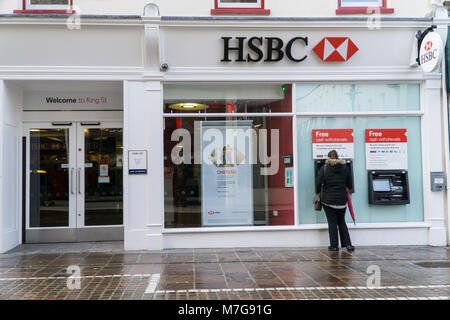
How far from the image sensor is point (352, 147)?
8852mm

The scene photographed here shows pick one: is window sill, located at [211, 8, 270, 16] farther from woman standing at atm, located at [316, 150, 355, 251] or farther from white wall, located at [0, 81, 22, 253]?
white wall, located at [0, 81, 22, 253]

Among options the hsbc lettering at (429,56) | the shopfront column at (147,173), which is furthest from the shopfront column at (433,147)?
the shopfront column at (147,173)

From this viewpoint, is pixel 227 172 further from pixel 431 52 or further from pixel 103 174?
pixel 431 52

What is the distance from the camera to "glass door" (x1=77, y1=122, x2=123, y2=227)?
933 cm

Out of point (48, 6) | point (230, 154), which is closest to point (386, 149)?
point (230, 154)

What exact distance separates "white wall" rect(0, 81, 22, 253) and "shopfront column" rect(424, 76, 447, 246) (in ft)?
27.2

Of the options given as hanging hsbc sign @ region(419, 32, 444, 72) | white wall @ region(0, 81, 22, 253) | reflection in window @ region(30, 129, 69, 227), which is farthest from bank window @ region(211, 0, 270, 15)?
white wall @ region(0, 81, 22, 253)

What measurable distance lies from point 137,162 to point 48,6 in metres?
3.50

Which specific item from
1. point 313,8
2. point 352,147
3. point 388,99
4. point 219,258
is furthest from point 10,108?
point 388,99

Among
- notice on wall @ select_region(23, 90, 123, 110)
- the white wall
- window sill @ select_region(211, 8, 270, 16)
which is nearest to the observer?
the white wall

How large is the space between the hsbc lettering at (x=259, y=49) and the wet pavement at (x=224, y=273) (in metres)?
3.74
